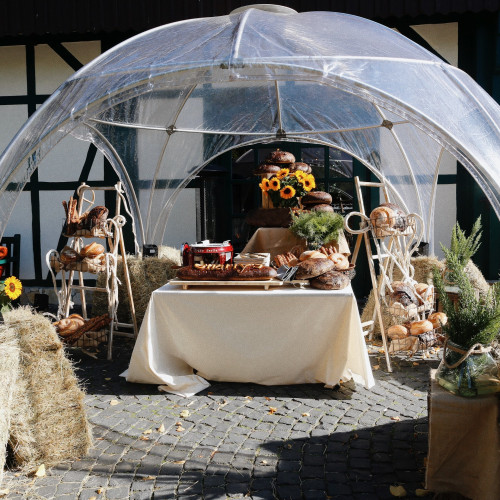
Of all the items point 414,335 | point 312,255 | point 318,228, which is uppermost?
point 318,228

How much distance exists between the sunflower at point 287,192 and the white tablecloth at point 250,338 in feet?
4.82

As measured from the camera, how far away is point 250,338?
452 centimetres

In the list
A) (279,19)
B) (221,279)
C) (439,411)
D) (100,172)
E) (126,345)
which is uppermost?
(279,19)

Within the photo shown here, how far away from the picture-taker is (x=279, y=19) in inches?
187

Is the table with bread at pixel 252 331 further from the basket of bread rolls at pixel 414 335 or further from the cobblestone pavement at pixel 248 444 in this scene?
the basket of bread rolls at pixel 414 335

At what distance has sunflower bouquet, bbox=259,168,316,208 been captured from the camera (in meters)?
5.85

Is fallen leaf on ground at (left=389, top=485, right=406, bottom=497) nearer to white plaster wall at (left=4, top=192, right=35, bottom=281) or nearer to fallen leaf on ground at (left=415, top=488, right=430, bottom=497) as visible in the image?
fallen leaf on ground at (left=415, top=488, right=430, bottom=497)

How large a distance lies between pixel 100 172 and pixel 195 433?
529cm

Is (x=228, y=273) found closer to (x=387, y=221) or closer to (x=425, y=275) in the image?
(x=387, y=221)

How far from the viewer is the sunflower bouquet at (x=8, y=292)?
13.3 feet


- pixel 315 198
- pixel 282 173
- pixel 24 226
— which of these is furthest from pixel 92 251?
pixel 24 226

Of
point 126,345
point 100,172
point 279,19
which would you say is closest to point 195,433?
point 126,345

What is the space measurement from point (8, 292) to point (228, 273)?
159 centimetres

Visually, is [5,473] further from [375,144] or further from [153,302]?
[375,144]
